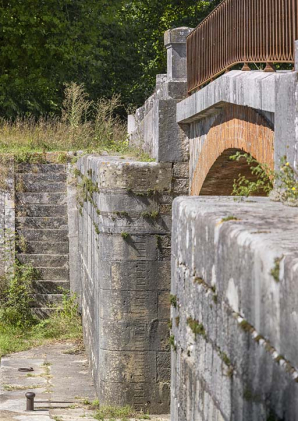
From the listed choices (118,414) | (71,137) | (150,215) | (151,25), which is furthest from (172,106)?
(151,25)

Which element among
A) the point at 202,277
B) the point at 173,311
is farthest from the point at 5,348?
the point at 202,277

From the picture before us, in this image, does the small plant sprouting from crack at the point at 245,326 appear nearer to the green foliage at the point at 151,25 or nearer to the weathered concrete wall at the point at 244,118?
the weathered concrete wall at the point at 244,118

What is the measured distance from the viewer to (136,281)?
425 inches

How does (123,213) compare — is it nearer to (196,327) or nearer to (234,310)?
(196,327)

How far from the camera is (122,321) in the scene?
10.9 m

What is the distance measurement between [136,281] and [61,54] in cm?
1775

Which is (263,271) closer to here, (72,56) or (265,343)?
(265,343)

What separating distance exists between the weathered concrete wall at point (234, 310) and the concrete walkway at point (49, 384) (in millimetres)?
5627

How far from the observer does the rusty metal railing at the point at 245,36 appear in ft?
21.4

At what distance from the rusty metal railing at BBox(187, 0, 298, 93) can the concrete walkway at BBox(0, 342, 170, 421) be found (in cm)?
427

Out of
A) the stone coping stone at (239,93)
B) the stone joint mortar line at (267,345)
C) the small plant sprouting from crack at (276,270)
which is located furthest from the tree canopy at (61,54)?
the small plant sprouting from crack at (276,270)

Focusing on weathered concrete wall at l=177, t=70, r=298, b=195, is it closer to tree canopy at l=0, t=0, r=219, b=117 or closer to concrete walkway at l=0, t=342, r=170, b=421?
concrete walkway at l=0, t=342, r=170, b=421

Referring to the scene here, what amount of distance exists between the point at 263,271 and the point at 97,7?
25528mm

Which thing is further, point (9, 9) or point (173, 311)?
point (9, 9)
